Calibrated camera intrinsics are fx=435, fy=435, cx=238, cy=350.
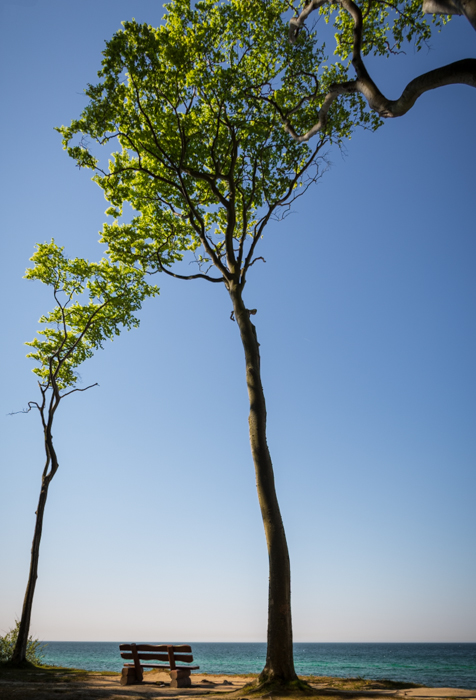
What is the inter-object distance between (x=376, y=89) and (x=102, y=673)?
56.3ft

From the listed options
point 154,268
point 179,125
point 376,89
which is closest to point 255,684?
point 376,89

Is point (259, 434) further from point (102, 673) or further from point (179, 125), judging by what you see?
point (102, 673)

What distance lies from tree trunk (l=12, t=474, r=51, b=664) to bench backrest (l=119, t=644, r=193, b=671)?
4.11m

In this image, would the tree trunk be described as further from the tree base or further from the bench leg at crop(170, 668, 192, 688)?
the tree base

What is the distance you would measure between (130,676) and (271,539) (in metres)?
6.14

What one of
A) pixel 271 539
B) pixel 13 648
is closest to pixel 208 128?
pixel 271 539

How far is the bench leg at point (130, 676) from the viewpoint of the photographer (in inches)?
432

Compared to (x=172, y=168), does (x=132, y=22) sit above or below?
above

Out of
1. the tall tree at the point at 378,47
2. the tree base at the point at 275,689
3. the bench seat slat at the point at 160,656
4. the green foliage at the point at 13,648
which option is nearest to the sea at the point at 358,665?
the green foliage at the point at 13,648

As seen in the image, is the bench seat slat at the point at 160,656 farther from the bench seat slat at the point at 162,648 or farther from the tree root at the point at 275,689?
the tree root at the point at 275,689

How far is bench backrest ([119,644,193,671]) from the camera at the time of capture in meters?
10.8

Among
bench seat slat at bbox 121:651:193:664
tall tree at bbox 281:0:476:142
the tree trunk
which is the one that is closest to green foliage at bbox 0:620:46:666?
the tree trunk

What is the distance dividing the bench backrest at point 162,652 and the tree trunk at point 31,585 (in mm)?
4113

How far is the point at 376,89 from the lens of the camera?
7.14 m
